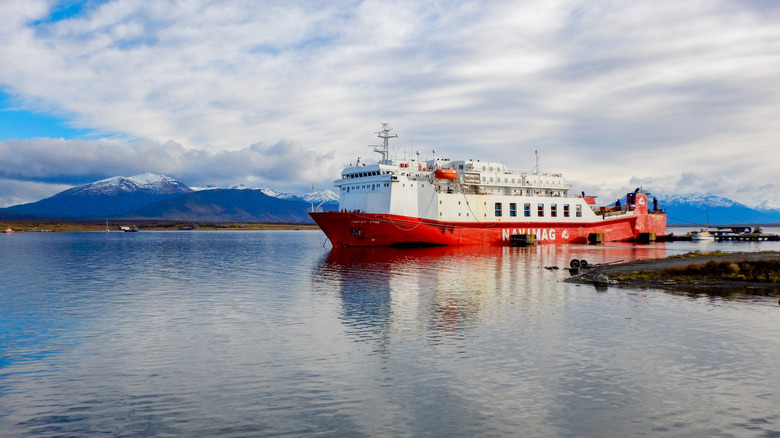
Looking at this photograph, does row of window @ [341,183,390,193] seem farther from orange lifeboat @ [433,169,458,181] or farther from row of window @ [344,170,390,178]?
orange lifeboat @ [433,169,458,181]

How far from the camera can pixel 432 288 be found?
1289 inches

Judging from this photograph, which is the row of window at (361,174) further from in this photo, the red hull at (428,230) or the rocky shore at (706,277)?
the rocky shore at (706,277)

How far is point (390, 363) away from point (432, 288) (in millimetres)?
16726

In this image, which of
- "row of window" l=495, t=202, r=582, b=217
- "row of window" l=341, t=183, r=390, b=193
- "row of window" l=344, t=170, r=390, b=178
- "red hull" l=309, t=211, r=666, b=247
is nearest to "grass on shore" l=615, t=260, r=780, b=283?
"red hull" l=309, t=211, r=666, b=247

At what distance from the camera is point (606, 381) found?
14312mm

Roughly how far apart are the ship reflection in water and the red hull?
6.90 m

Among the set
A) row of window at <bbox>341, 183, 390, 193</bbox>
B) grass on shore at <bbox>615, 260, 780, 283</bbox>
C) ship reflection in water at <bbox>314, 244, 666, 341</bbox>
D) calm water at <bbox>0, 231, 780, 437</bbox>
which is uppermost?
row of window at <bbox>341, 183, 390, 193</bbox>

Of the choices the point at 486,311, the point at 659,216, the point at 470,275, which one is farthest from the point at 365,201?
the point at 659,216

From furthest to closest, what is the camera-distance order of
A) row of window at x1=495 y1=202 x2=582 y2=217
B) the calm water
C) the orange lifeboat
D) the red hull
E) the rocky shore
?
1. row of window at x1=495 y1=202 x2=582 y2=217
2. the orange lifeboat
3. the red hull
4. the rocky shore
5. the calm water

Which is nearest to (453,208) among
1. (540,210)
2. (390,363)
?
(540,210)

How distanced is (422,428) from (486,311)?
13.8 meters

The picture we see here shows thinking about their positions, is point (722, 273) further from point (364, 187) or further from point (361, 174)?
point (361, 174)

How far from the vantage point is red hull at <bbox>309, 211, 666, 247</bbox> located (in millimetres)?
62844

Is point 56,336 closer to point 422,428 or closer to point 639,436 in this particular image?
point 422,428
